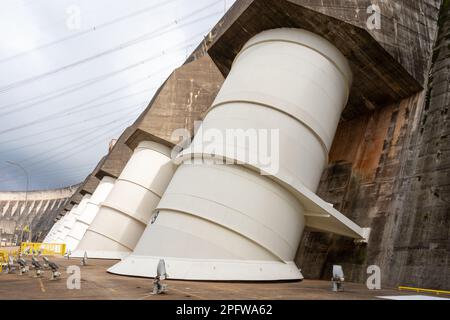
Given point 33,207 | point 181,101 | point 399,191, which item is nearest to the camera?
point 399,191

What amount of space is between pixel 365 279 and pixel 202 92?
17.2 m

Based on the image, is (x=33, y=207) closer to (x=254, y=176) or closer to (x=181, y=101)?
(x=181, y=101)

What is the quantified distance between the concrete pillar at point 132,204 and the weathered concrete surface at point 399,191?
1254 cm

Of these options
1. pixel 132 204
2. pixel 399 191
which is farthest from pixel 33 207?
pixel 399 191

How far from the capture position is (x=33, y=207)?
12188 centimetres

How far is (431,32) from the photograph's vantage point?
17.9 m

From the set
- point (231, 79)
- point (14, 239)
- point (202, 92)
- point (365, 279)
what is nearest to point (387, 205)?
point (365, 279)

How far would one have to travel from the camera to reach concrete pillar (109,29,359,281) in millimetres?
12031

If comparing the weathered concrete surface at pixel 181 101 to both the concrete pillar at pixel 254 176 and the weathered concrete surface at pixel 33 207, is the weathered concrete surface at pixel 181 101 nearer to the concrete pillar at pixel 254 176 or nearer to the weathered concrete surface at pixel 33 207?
the concrete pillar at pixel 254 176

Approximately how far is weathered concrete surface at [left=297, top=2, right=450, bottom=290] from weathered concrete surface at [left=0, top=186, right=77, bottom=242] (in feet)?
335

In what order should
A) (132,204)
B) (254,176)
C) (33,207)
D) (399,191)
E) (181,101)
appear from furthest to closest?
1. (33,207)
2. (132,204)
3. (181,101)
4. (399,191)
5. (254,176)

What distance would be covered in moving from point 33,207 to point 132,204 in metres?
110

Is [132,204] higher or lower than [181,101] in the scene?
lower
